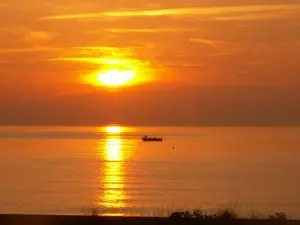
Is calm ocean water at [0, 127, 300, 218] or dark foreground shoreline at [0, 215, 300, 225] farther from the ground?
calm ocean water at [0, 127, 300, 218]

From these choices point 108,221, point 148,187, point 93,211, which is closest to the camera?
point 108,221

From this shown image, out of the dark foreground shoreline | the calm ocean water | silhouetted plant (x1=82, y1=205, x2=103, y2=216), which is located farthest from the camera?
the calm ocean water

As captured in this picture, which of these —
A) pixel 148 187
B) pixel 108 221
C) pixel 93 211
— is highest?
pixel 148 187

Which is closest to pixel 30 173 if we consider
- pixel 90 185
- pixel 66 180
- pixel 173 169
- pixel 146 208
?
pixel 66 180

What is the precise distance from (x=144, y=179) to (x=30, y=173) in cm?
1041

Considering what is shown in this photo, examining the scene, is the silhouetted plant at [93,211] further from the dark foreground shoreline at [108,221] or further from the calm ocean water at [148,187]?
the calm ocean water at [148,187]

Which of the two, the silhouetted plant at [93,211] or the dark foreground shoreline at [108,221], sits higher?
the silhouetted plant at [93,211]

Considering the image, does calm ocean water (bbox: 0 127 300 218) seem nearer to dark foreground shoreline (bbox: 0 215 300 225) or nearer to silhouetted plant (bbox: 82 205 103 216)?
silhouetted plant (bbox: 82 205 103 216)

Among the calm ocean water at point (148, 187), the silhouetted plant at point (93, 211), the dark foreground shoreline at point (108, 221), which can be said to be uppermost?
the calm ocean water at point (148, 187)

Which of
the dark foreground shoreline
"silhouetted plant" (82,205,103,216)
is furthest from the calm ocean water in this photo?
the dark foreground shoreline

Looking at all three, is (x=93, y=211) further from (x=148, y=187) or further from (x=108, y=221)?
(x=148, y=187)

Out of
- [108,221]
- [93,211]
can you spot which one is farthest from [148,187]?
[108,221]

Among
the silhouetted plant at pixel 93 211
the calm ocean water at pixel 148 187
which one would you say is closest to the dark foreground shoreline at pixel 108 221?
the silhouetted plant at pixel 93 211

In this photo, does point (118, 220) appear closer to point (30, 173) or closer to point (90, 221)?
point (90, 221)
